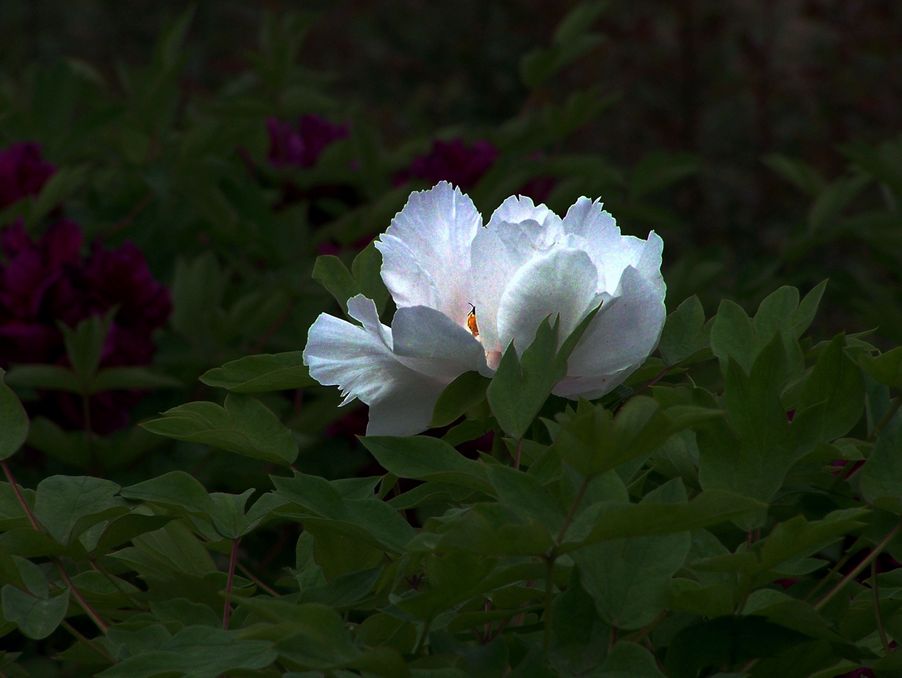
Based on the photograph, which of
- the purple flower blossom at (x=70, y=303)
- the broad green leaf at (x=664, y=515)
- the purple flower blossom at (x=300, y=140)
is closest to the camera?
the broad green leaf at (x=664, y=515)

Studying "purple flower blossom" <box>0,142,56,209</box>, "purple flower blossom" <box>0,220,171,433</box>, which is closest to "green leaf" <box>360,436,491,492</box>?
"purple flower blossom" <box>0,220,171,433</box>

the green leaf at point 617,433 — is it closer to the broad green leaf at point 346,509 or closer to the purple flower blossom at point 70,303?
the broad green leaf at point 346,509

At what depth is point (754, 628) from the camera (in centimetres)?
65

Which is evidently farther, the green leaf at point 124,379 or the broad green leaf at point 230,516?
the green leaf at point 124,379

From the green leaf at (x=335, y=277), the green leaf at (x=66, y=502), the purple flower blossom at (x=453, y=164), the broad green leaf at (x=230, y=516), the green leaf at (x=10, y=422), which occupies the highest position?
the green leaf at (x=335, y=277)

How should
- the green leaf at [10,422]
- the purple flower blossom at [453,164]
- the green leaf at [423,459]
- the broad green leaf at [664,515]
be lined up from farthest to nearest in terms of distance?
the purple flower blossom at [453,164], the green leaf at [10,422], the green leaf at [423,459], the broad green leaf at [664,515]

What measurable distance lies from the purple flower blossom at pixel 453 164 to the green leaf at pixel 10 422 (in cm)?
113

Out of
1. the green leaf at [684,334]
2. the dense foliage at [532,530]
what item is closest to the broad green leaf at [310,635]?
the dense foliage at [532,530]

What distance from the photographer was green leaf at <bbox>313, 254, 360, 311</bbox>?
0.83m

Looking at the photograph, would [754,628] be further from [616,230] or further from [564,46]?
[564,46]

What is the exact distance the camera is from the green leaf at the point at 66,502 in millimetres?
750

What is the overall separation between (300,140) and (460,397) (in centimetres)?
138

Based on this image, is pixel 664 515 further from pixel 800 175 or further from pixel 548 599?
pixel 800 175

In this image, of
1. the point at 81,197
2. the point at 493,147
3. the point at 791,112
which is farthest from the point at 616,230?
the point at 791,112
